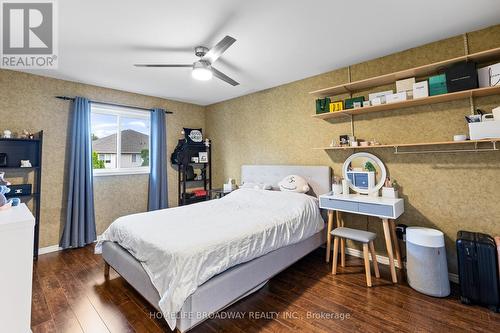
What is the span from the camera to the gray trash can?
2.12 meters

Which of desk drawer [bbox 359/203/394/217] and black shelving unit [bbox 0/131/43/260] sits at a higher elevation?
black shelving unit [bbox 0/131/43/260]

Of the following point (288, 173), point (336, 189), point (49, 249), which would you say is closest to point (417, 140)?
point (336, 189)

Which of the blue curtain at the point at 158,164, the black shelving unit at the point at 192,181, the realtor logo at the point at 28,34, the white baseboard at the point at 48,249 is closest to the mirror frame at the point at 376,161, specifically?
the black shelving unit at the point at 192,181

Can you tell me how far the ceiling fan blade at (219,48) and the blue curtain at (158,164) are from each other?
2.40m

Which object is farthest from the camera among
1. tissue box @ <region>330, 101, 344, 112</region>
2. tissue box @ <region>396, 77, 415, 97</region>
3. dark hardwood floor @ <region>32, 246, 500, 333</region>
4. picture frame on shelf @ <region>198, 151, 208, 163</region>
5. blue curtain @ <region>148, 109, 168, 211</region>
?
picture frame on shelf @ <region>198, 151, 208, 163</region>

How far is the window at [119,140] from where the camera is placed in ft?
12.7

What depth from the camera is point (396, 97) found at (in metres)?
2.52

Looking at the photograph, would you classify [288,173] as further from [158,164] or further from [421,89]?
[158,164]

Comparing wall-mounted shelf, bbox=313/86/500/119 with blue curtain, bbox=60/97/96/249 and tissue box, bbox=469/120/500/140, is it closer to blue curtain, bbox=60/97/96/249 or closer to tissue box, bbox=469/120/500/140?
tissue box, bbox=469/120/500/140

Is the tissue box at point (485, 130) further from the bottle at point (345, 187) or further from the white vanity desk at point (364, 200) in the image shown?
the bottle at point (345, 187)

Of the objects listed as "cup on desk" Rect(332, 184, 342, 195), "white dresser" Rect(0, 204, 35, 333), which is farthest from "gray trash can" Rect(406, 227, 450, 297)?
"white dresser" Rect(0, 204, 35, 333)

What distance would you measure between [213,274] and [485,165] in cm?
283

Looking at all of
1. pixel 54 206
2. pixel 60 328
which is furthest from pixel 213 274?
pixel 54 206

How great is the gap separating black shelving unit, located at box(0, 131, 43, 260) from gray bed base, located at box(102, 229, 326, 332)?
135 cm
